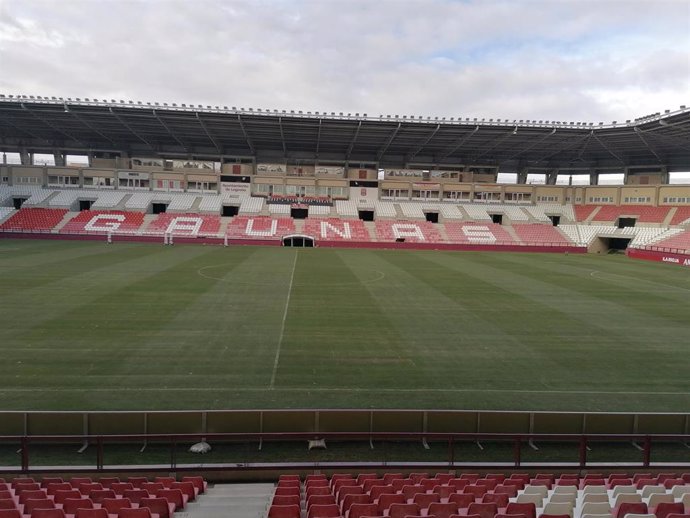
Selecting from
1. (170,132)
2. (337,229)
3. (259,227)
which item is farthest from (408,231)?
(170,132)

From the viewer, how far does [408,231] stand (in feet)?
207

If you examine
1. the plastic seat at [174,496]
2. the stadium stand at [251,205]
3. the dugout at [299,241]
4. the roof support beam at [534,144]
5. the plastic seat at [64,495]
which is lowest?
the plastic seat at [174,496]

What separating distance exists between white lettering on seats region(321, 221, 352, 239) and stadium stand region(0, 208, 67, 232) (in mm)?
34105

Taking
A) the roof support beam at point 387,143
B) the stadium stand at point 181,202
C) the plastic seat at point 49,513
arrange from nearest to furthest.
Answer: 1. the plastic seat at point 49,513
2. the roof support beam at point 387,143
3. the stadium stand at point 181,202

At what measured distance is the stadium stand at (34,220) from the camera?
5688 centimetres

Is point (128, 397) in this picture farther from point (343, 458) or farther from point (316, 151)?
point (316, 151)

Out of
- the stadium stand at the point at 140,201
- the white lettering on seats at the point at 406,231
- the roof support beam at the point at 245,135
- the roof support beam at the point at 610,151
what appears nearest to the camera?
the roof support beam at the point at 245,135

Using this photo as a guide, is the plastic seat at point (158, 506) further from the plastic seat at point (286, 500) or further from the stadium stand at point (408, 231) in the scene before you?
the stadium stand at point (408, 231)

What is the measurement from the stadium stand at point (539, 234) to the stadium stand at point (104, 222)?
170ft

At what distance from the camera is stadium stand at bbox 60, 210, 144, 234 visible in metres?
57.8

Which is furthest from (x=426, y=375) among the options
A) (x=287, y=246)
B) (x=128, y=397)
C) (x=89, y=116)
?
(x=89, y=116)

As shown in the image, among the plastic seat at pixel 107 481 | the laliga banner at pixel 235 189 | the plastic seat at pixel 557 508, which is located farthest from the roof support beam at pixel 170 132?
the plastic seat at pixel 557 508

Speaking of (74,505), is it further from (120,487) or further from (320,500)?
(320,500)

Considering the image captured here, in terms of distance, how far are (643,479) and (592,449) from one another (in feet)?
11.2
